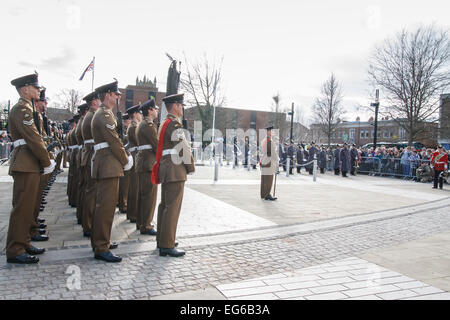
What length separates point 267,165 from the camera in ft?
34.4

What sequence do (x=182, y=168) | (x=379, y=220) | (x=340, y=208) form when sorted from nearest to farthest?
(x=182, y=168), (x=379, y=220), (x=340, y=208)

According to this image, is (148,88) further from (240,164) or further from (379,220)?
(379,220)

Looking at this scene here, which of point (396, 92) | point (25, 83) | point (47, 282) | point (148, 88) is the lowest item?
point (47, 282)

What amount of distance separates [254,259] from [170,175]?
1644 millimetres

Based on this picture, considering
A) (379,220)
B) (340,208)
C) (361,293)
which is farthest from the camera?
(340,208)

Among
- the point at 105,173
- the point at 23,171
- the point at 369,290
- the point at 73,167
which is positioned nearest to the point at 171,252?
the point at 105,173

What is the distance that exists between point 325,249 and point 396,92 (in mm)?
26060

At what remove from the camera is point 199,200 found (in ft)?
32.0

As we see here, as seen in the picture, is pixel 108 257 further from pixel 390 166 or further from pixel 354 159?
pixel 390 166

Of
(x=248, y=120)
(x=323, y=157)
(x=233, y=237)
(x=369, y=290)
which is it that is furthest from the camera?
(x=248, y=120)

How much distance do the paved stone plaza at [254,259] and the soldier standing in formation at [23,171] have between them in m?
0.25

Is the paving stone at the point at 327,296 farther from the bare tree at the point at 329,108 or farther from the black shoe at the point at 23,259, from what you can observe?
the bare tree at the point at 329,108

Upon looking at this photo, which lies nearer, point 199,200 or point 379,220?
point 379,220
